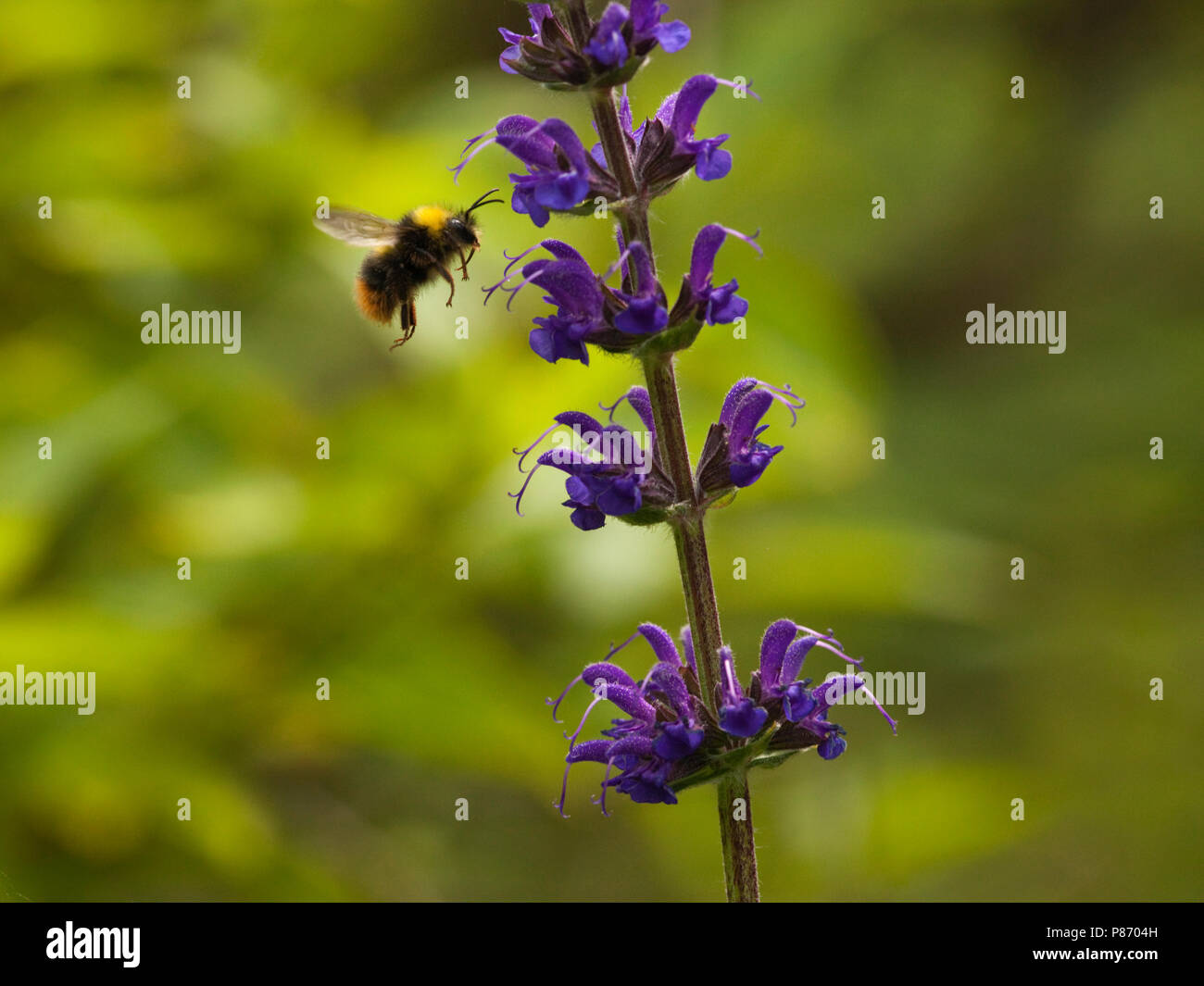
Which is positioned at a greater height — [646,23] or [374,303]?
[374,303]

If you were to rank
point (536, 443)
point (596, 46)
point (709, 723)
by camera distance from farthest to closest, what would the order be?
point (536, 443)
point (709, 723)
point (596, 46)

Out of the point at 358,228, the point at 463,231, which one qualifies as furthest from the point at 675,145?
the point at 358,228

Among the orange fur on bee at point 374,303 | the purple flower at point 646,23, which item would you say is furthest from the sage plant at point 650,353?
the orange fur on bee at point 374,303

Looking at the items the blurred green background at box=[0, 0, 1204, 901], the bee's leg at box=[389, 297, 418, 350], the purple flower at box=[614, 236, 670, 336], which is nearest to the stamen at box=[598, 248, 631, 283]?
the purple flower at box=[614, 236, 670, 336]

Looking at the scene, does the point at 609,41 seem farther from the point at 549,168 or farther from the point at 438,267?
the point at 438,267

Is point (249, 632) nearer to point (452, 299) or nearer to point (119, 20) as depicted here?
point (452, 299)
